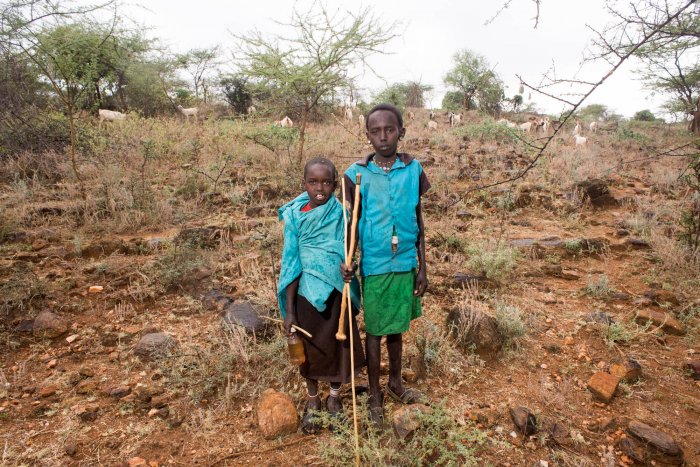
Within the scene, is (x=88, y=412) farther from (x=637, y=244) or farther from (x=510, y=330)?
(x=637, y=244)

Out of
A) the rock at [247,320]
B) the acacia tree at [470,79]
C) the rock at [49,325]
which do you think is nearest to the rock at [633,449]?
the rock at [247,320]

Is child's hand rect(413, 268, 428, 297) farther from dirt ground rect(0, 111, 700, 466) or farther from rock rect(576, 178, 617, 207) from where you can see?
rock rect(576, 178, 617, 207)

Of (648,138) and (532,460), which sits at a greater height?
(648,138)

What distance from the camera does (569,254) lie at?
14.1 feet

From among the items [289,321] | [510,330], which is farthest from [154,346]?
[510,330]

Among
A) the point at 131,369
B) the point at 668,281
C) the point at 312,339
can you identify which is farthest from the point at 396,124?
the point at 668,281

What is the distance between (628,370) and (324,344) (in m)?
1.85

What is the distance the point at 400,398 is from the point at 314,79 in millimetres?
4809

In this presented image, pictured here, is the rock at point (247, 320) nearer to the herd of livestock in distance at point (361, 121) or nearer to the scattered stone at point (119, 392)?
the scattered stone at point (119, 392)

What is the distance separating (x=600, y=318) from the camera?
295cm

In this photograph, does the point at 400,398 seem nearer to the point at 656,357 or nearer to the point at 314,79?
the point at 656,357

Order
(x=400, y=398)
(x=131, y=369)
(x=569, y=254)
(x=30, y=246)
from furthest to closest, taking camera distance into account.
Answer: (x=569, y=254)
(x=30, y=246)
(x=131, y=369)
(x=400, y=398)

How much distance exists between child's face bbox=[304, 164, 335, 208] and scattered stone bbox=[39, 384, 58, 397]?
192cm

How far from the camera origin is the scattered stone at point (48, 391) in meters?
2.28
